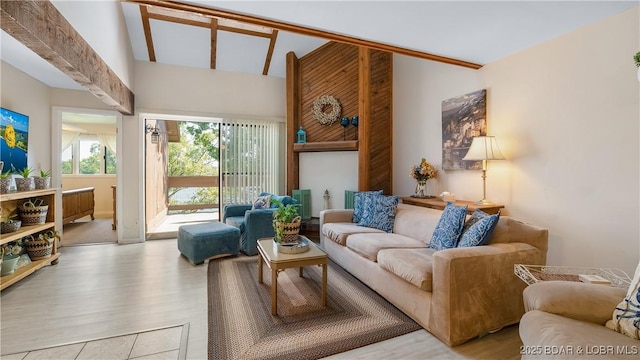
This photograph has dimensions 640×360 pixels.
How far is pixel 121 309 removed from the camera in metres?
2.37

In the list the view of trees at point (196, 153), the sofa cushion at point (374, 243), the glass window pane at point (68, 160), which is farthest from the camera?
the view of trees at point (196, 153)

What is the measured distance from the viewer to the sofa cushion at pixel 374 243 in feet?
8.79

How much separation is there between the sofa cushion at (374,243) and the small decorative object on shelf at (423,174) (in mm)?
1033

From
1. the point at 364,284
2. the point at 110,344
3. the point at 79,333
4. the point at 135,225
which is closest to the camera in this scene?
the point at 110,344

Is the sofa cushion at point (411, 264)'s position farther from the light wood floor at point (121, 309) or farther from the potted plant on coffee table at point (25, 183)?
the potted plant on coffee table at point (25, 183)

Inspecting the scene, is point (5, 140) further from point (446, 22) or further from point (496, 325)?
point (496, 325)

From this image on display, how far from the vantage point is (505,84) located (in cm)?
294

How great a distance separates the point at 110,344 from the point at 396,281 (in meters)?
2.11

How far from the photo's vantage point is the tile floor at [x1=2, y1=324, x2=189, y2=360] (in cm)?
178

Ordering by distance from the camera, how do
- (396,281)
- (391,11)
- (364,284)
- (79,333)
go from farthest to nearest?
1. (364,284)
2. (396,281)
3. (391,11)
4. (79,333)

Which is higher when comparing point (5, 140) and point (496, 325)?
point (5, 140)

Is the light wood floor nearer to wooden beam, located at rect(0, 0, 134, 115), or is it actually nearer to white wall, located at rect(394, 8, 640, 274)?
white wall, located at rect(394, 8, 640, 274)

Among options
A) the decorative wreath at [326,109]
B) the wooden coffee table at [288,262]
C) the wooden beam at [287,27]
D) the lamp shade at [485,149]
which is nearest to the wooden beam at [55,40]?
the wooden beam at [287,27]

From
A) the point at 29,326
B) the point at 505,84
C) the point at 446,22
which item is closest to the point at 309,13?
the point at 446,22
